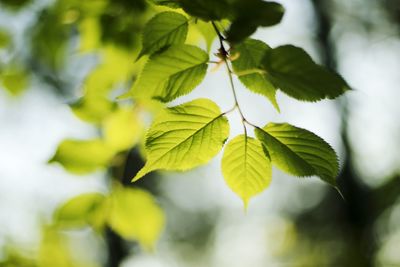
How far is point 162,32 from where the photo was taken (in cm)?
67

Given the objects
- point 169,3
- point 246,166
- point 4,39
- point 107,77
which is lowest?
point 4,39

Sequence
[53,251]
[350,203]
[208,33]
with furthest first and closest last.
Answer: [350,203] < [53,251] < [208,33]

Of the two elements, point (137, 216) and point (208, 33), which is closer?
point (208, 33)

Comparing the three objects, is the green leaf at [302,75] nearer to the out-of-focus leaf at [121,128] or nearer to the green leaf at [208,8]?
the green leaf at [208,8]

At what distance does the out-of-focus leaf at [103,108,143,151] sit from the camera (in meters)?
1.41

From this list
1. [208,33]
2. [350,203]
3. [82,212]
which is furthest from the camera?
[350,203]

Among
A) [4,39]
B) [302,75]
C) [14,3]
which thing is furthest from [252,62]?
[4,39]

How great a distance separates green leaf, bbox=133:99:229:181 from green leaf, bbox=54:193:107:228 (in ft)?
2.43

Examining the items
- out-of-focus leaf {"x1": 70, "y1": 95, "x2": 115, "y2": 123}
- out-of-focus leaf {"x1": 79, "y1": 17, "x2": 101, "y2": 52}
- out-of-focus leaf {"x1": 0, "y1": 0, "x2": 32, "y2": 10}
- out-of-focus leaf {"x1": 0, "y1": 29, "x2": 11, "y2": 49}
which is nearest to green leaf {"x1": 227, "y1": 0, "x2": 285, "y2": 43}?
out-of-focus leaf {"x1": 70, "y1": 95, "x2": 115, "y2": 123}

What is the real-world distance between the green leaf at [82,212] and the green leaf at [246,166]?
77 centimetres

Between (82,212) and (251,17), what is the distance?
1.01 m

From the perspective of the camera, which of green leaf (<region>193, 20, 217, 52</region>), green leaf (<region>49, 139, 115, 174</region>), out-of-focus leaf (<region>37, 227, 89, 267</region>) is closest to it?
green leaf (<region>193, 20, 217, 52</region>)

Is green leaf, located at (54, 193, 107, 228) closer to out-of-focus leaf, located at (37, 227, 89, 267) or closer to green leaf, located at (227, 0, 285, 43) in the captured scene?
out-of-focus leaf, located at (37, 227, 89, 267)

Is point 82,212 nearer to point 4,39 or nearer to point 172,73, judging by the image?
point 172,73
